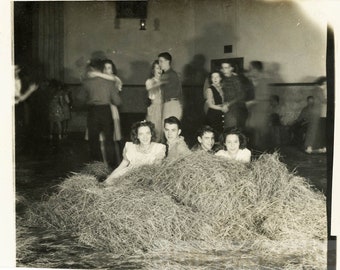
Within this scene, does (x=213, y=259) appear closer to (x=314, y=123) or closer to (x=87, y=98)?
(x=314, y=123)

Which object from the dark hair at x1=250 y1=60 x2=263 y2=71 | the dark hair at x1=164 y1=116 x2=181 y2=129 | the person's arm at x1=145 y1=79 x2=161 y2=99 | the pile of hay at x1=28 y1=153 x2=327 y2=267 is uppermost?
Answer: the dark hair at x1=250 y1=60 x2=263 y2=71

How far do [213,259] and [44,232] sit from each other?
2.79 ft

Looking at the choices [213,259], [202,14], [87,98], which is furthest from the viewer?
[87,98]

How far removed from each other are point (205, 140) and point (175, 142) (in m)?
0.15

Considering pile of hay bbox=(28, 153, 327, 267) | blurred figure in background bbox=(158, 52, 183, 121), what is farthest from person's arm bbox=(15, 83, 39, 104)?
blurred figure in background bbox=(158, 52, 183, 121)

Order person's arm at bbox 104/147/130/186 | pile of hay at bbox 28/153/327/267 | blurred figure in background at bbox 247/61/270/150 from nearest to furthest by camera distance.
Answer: pile of hay at bbox 28/153/327/267
blurred figure in background at bbox 247/61/270/150
person's arm at bbox 104/147/130/186

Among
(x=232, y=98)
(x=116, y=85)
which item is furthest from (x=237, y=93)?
(x=116, y=85)

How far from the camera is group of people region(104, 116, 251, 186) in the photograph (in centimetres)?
250

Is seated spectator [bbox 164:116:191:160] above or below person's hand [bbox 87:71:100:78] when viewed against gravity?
below

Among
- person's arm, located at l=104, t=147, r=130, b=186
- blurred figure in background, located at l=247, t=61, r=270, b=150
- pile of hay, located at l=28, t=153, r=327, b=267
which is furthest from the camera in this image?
person's arm, located at l=104, t=147, r=130, b=186

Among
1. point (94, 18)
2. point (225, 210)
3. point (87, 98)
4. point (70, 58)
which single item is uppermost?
point (94, 18)

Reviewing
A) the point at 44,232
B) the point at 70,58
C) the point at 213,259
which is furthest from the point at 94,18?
the point at 213,259

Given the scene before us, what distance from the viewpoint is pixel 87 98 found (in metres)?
2.62

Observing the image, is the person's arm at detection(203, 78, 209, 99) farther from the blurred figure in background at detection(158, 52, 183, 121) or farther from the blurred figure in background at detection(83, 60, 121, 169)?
the blurred figure in background at detection(83, 60, 121, 169)
